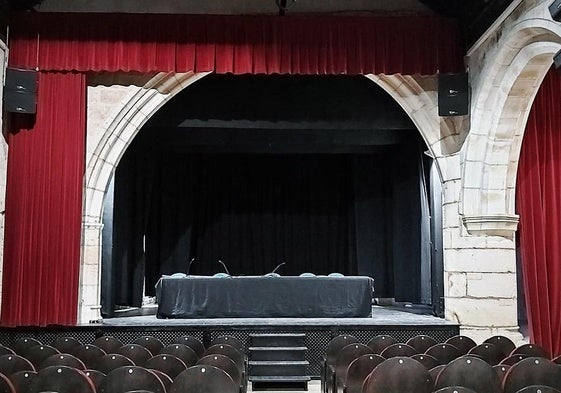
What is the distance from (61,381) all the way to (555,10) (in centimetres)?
469

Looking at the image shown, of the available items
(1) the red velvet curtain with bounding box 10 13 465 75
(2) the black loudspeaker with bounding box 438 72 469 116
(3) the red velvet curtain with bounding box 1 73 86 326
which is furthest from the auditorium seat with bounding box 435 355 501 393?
(3) the red velvet curtain with bounding box 1 73 86 326

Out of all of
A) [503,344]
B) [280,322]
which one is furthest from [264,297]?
[503,344]

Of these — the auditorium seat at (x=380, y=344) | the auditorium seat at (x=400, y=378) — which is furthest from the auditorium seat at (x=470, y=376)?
the auditorium seat at (x=380, y=344)

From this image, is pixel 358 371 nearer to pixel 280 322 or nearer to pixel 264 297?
pixel 280 322

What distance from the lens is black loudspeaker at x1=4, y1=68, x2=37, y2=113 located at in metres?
7.69

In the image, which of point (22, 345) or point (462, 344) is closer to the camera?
point (22, 345)

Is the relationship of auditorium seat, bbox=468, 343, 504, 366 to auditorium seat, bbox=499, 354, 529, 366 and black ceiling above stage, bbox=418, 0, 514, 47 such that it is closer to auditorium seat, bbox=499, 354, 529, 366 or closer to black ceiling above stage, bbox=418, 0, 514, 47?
auditorium seat, bbox=499, 354, 529, 366

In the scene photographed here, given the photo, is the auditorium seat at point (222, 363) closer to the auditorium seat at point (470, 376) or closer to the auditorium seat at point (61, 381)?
the auditorium seat at point (61, 381)

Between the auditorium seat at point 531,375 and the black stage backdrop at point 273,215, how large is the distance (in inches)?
286

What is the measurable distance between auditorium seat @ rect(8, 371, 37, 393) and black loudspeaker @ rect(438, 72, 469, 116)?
5.59 metres

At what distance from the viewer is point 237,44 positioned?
797 cm

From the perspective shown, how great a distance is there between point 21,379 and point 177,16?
5.19 meters

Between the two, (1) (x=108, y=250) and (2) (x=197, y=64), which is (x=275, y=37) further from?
(1) (x=108, y=250)

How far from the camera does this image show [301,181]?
45.8 ft
